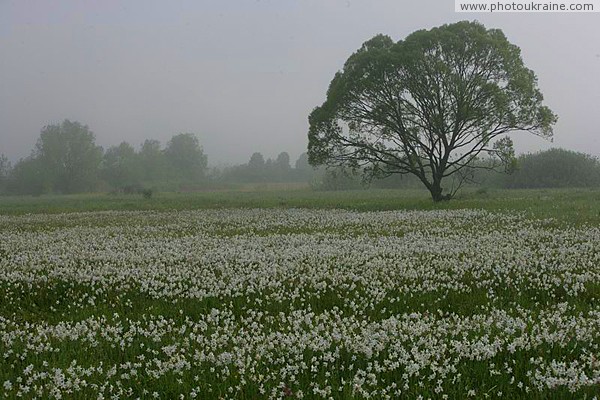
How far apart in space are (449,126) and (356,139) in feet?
21.9

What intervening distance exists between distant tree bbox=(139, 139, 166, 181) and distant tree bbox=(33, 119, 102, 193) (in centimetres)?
2311

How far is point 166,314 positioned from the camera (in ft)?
25.9

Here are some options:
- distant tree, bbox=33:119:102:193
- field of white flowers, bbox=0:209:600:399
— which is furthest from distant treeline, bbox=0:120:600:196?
field of white flowers, bbox=0:209:600:399

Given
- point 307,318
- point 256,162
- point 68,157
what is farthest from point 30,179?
point 307,318

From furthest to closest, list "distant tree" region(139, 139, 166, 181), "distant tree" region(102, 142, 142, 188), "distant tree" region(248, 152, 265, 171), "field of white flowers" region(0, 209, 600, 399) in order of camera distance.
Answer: "distant tree" region(248, 152, 265, 171)
"distant tree" region(139, 139, 166, 181)
"distant tree" region(102, 142, 142, 188)
"field of white flowers" region(0, 209, 600, 399)

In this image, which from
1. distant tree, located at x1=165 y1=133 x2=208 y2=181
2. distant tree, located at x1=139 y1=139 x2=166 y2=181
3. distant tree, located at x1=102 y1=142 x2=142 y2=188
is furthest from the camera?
distant tree, located at x1=165 y1=133 x2=208 y2=181

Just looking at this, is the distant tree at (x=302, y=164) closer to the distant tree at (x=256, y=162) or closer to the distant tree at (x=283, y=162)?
the distant tree at (x=283, y=162)

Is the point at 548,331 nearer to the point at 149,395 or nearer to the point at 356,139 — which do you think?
→ the point at 149,395

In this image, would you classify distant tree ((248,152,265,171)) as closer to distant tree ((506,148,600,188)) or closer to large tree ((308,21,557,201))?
distant tree ((506,148,600,188))

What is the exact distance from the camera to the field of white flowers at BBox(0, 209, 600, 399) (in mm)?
4934

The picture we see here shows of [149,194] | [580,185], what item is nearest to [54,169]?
[149,194]

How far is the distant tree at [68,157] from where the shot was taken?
352ft

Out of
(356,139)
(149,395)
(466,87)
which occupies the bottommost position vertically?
(149,395)

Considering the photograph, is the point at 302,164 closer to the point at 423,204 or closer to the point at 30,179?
the point at 30,179
